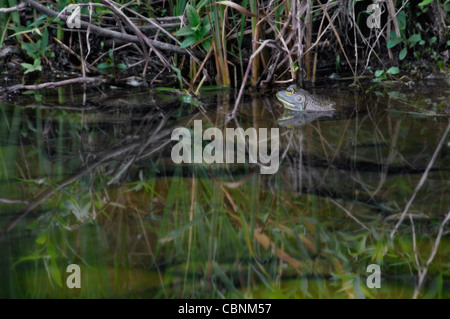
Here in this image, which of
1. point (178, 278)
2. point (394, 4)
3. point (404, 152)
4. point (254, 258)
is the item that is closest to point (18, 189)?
point (178, 278)

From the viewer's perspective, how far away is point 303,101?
359cm

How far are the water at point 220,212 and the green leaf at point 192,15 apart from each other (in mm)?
904

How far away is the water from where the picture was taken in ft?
5.11

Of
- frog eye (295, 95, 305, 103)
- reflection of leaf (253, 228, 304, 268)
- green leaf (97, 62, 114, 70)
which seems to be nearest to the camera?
reflection of leaf (253, 228, 304, 268)

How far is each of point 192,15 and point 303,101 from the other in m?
1.01

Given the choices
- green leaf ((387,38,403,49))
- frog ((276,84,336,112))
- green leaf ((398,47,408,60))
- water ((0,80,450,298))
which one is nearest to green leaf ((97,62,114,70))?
water ((0,80,450,298))

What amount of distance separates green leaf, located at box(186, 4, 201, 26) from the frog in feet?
2.62

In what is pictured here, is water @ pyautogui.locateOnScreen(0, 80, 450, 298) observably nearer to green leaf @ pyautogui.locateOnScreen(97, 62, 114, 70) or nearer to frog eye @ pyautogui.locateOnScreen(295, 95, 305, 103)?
frog eye @ pyautogui.locateOnScreen(295, 95, 305, 103)

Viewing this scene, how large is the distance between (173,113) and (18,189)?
4.87ft

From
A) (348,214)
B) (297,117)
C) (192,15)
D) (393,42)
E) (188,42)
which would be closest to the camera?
(348,214)

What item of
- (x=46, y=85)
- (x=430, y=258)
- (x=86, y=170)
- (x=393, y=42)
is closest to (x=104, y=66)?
(x=46, y=85)

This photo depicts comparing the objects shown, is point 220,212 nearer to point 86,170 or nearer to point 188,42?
point 86,170

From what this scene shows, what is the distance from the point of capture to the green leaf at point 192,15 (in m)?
3.63

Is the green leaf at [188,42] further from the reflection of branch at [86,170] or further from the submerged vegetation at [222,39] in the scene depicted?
the reflection of branch at [86,170]
